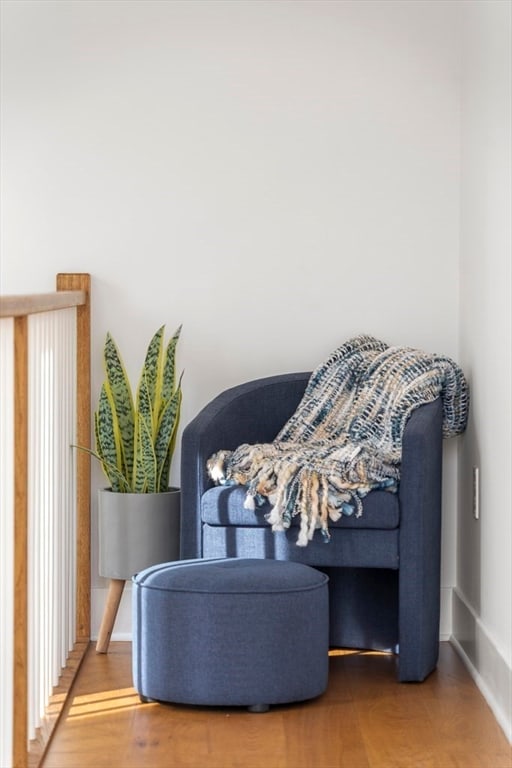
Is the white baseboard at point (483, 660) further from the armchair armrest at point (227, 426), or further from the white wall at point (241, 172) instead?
the armchair armrest at point (227, 426)

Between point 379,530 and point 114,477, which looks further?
point 114,477

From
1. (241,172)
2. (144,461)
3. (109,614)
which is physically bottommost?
(109,614)

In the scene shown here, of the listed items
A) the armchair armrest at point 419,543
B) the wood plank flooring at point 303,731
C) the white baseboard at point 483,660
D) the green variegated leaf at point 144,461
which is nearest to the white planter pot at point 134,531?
the green variegated leaf at point 144,461

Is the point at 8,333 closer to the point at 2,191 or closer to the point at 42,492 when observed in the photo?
the point at 42,492

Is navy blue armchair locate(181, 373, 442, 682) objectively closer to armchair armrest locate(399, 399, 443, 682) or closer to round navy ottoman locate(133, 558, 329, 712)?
armchair armrest locate(399, 399, 443, 682)

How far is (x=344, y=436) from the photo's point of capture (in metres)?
3.45

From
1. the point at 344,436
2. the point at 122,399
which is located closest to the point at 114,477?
the point at 122,399

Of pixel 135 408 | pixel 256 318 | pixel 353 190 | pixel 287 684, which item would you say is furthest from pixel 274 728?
pixel 353 190

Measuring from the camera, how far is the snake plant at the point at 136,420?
11.5 ft

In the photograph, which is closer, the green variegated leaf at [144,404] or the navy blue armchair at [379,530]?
the navy blue armchair at [379,530]

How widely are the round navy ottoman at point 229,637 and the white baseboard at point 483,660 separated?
18.8 inches

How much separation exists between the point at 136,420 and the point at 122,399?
98mm

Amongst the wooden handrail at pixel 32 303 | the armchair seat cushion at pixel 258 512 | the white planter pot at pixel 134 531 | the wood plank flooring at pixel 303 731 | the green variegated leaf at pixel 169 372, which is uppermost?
the wooden handrail at pixel 32 303

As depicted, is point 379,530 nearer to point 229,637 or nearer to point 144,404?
point 229,637
